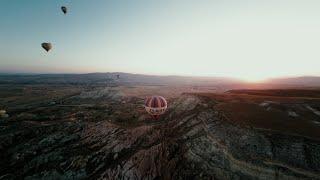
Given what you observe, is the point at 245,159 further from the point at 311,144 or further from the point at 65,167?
the point at 65,167

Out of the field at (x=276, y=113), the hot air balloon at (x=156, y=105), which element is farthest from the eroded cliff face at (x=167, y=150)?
the hot air balloon at (x=156, y=105)

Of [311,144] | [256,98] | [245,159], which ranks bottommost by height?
[245,159]

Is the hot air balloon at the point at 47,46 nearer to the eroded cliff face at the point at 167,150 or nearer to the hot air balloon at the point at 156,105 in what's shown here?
the eroded cliff face at the point at 167,150

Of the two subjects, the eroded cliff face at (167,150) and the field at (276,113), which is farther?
the field at (276,113)

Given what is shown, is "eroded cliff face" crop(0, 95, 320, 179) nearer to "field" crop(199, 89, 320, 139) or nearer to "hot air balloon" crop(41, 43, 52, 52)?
"field" crop(199, 89, 320, 139)

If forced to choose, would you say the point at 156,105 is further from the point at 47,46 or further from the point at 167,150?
the point at 47,46

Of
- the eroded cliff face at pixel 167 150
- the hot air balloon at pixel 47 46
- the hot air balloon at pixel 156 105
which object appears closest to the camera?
the eroded cliff face at pixel 167 150

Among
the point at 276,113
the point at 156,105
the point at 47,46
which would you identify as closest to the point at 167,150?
the point at 156,105

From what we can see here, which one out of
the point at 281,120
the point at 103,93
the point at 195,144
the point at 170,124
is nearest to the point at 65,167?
the point at 170,124
